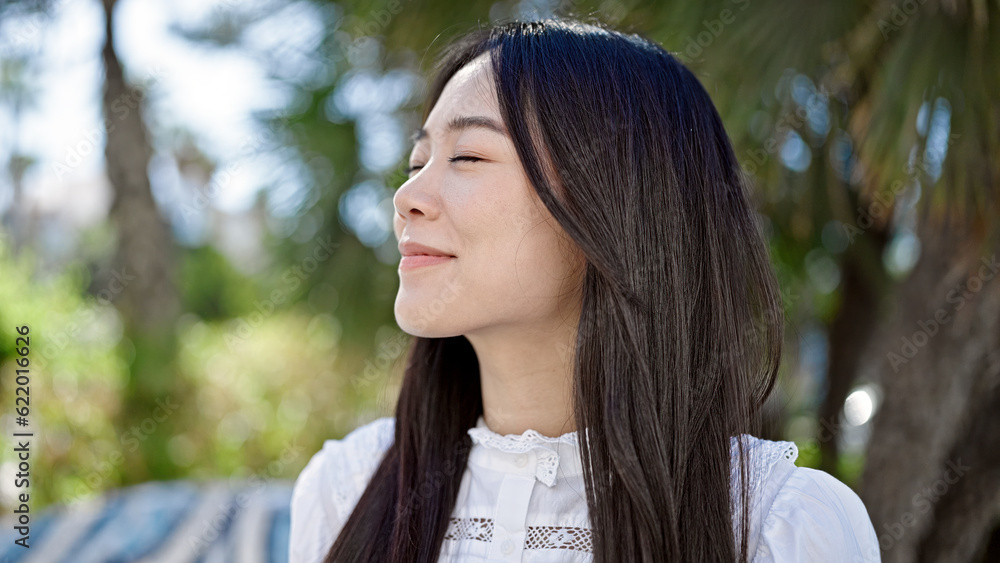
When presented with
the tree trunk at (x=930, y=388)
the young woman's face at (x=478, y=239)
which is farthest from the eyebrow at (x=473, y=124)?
the tree trunk at (x=930, y=388)

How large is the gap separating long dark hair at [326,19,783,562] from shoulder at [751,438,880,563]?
0.11 ft

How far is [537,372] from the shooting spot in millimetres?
1188

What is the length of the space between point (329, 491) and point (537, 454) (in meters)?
0.42

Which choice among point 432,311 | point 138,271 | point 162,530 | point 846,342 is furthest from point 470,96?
point 138,271

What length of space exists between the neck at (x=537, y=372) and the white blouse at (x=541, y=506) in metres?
0.05

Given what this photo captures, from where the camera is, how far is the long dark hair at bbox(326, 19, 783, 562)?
1.02m

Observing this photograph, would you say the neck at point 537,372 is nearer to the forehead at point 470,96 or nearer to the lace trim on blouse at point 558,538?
the lace trim on blouse at point 558,538

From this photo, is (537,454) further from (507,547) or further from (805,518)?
(805,518)

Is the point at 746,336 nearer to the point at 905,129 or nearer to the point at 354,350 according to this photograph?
the point at 905,129

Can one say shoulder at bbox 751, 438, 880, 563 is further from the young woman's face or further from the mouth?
the mouth

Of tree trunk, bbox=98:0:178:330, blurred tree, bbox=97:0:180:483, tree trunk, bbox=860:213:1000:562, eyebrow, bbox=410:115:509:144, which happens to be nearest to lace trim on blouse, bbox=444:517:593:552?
eyebrow, bbox=410:115:509:144

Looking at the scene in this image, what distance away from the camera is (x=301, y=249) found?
7.93 ft

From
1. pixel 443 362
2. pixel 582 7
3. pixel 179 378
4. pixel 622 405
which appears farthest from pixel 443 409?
pixel 179 378

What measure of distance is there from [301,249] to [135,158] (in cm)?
112
